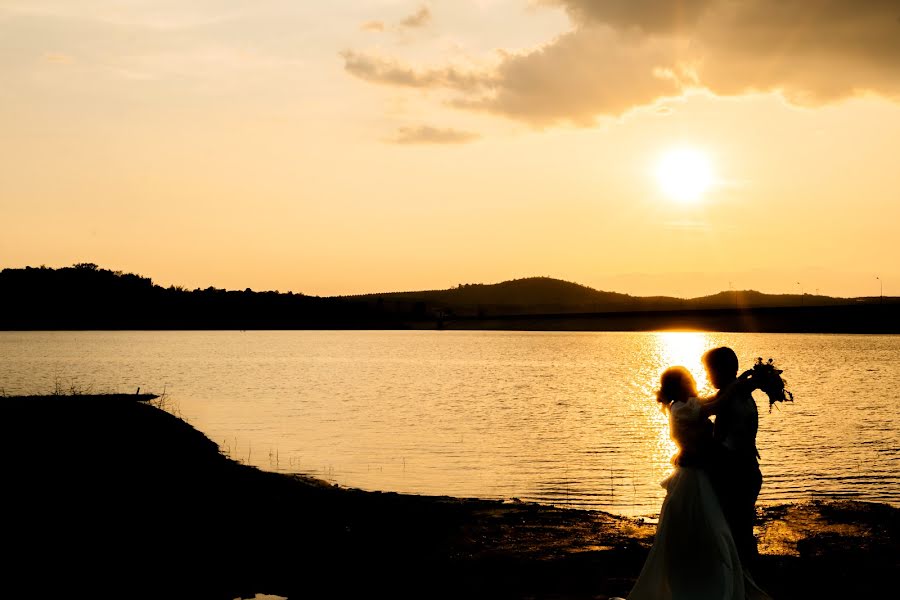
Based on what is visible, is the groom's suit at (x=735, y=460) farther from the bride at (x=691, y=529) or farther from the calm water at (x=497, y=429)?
the calm water at (x=497, y=429)

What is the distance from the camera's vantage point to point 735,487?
1024 cm

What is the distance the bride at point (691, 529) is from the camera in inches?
390

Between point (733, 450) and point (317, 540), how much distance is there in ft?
23.5

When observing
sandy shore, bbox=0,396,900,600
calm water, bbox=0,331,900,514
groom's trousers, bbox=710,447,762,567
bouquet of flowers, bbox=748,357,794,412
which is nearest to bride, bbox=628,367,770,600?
groom's trousers, bbox=710,447,762,567

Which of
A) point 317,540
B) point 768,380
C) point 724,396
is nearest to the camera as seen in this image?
point 724,396

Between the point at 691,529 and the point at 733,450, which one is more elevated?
the point at 733,450

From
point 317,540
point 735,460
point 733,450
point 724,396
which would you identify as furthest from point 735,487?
point 317,540

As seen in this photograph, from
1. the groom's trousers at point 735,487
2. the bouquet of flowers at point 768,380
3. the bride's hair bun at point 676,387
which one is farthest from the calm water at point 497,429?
the bride's hair bun at point 676,387

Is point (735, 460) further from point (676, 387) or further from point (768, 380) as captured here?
point (676, 387)

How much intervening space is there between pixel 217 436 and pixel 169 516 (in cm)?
2281

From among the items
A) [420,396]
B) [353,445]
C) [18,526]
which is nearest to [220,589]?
[18,526]

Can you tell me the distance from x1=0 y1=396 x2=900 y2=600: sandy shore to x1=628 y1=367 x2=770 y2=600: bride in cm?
148

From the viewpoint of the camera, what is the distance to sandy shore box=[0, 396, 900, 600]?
1167cm

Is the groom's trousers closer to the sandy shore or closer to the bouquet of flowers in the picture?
the bouquet of flowers
